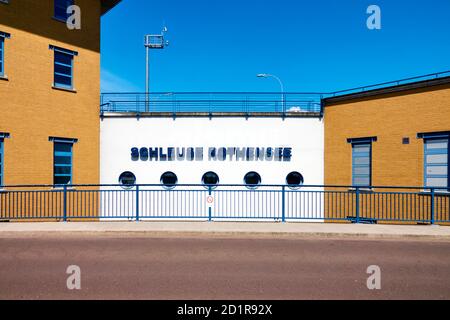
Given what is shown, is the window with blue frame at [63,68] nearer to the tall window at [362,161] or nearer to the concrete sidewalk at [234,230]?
the concrete sidewalk at [234,230]

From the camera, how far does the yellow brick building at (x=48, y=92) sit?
1273cm

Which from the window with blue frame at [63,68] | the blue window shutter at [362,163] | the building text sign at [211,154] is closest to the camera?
the window with blue frame at [63,68]

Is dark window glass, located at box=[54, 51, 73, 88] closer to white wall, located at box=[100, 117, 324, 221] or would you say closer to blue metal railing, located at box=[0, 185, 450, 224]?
white wall, located at box=[100, 117, 324, 221]

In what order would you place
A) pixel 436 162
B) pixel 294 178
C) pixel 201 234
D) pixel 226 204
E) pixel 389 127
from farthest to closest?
pixel 294 178 → pixel 389 127 → pixel 436 162 → pixel 226 204 → pixel 201 234

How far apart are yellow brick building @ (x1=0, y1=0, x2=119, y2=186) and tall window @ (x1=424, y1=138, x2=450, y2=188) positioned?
1417 cm

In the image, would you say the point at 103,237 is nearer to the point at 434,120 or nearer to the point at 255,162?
the point at 255,162

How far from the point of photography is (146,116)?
50.7 ft

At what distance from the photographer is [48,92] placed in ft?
44.5

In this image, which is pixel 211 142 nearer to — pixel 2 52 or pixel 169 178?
pixel 169 178

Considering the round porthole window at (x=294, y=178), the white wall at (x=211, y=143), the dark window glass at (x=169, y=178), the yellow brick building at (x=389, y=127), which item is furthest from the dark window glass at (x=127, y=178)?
the yellow brick building at (x=389, y=127)

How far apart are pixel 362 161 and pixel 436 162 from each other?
2783 mm

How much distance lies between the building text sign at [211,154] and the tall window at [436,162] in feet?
18.3

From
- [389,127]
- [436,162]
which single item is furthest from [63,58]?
[436,162]

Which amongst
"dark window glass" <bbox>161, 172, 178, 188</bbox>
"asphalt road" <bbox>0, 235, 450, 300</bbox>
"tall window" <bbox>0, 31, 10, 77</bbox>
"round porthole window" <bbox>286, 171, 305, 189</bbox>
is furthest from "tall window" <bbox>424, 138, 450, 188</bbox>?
"tall window" <bbox>0, 31, 10, 77</bbox>
